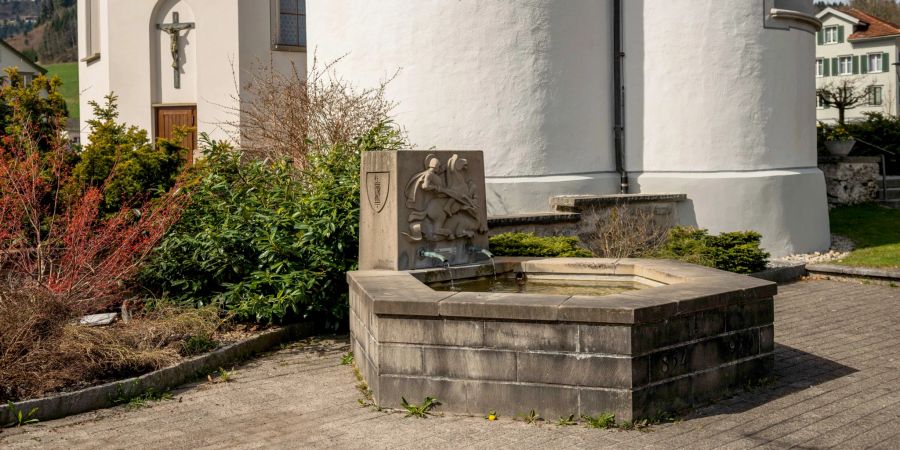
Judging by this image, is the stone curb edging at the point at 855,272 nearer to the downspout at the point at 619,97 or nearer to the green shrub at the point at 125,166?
the downspout at the point at 619,97

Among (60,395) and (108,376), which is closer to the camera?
(60,395)

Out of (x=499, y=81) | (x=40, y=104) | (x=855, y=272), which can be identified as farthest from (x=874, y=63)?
(x=40, y=104)

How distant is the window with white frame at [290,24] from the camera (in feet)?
69.4

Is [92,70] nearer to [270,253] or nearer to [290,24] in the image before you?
[290,24]

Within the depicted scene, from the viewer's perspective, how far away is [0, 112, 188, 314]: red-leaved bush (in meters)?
8.27

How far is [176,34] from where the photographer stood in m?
20.9

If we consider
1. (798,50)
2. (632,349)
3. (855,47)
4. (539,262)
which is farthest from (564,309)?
(855,47)

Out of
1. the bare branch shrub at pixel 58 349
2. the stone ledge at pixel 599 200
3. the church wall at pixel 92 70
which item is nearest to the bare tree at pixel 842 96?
the stone ledge at pixel 599 200

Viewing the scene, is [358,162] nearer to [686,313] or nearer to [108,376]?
[108,376]

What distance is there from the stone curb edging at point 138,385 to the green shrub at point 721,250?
20.7ft

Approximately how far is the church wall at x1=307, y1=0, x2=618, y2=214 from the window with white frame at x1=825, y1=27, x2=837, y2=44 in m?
53.0

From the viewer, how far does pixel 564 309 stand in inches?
271

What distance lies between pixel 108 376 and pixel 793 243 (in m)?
11.6

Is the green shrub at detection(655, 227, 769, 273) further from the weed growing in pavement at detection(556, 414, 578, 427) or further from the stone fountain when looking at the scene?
the weed growing in pavement at detection(556, 414, 578, 427)
